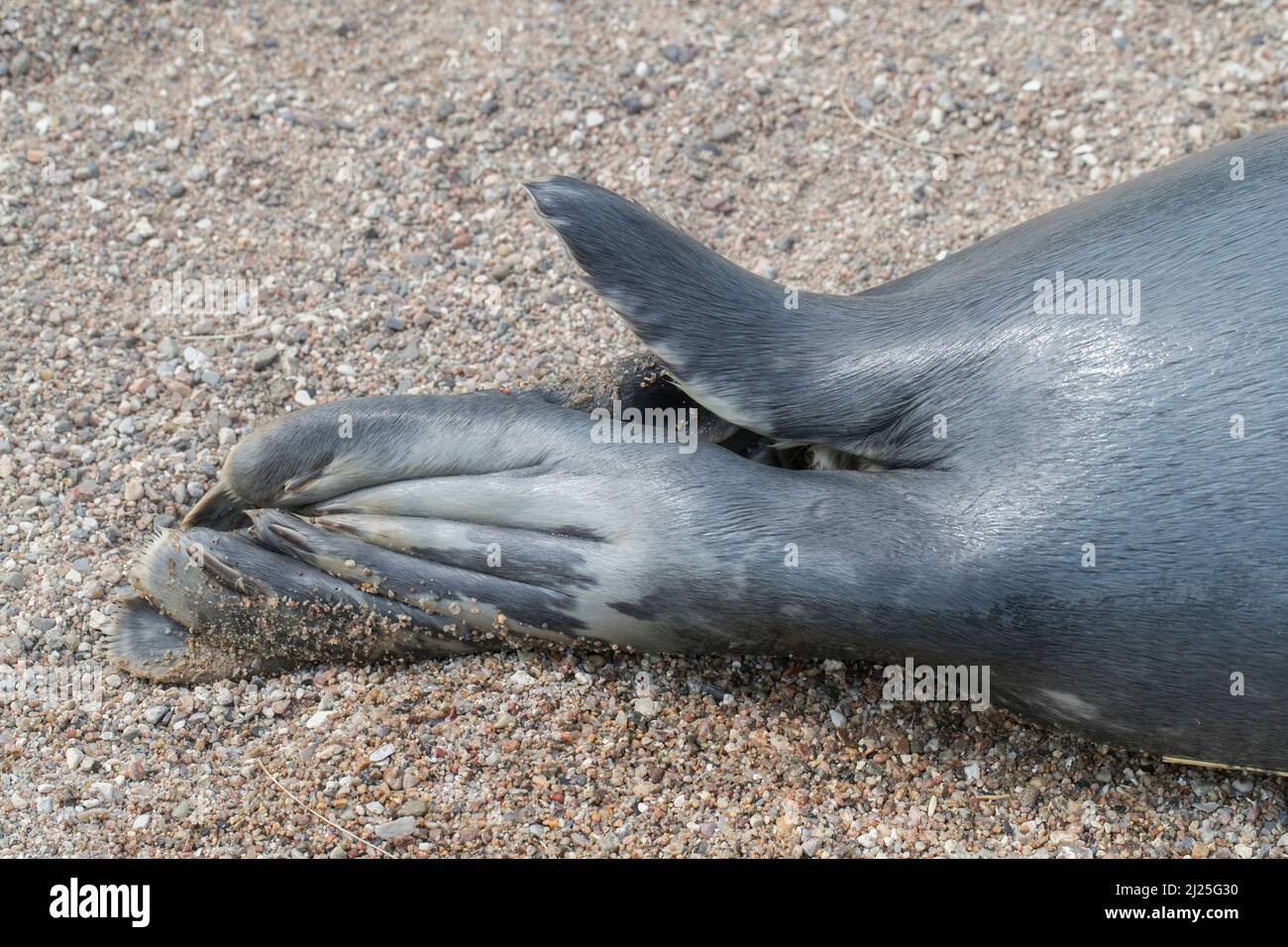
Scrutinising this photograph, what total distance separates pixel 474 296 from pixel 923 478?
1491mm

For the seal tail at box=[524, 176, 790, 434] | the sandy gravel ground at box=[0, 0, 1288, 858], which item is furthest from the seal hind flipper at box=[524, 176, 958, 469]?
the sandy gravel ground at box=[0, 0, 1288, 858]

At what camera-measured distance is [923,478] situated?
2.34m

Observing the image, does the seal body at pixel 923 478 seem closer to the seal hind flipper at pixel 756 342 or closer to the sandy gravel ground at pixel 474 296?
the seal hind flipper at pixel 756 342

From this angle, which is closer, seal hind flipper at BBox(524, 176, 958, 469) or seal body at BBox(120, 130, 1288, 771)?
seal body at BBox(120, 130, 1288, 771)

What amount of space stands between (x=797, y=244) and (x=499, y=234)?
2.68 ft

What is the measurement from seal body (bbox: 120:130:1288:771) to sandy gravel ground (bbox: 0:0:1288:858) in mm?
189

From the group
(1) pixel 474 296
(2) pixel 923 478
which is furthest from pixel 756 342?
(1) pixel 474 296

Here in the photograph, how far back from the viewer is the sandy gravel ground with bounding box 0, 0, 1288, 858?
2410mm

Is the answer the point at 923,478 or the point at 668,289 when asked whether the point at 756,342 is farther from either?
the point at 923,478

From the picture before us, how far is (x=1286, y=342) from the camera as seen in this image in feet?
7.04

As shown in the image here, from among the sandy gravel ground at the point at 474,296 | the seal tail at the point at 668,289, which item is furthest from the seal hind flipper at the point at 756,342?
the sandy gravel ground at the point at 474,296

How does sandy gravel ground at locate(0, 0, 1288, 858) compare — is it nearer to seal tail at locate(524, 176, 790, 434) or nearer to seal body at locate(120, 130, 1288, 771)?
seal body at locate(120, 130, 1288, 771)

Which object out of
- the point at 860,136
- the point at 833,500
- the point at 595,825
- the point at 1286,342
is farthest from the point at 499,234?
the point at 1286,342

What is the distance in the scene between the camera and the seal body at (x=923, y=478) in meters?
2.17
